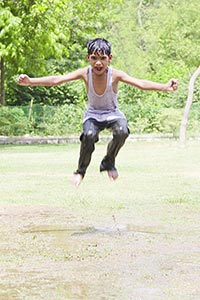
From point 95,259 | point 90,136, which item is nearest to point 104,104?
point 90,136

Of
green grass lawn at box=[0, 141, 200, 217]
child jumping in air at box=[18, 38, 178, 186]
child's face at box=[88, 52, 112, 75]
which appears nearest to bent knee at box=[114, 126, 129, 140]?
child jumping in air at box=[18, 38, 178, 186]

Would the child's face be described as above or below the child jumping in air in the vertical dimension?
above

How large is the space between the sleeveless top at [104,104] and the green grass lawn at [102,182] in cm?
249

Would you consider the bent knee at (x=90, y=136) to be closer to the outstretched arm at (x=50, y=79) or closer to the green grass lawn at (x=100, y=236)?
the outstretched arm at (x=50, y=79)

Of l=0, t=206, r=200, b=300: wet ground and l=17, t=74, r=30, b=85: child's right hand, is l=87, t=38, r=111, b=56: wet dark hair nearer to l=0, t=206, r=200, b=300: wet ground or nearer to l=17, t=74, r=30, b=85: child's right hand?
l=17, t=74, r=30, b=85: child's right hand

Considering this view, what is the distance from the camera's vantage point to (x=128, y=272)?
6.28 metres

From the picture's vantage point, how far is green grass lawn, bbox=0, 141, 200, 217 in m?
11.2

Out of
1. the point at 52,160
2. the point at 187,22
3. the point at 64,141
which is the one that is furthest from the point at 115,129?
the point at 187,22

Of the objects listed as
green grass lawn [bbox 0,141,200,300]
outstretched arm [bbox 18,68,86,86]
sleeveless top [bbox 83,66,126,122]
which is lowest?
green grass lawn [bbox 0,141,200,300]

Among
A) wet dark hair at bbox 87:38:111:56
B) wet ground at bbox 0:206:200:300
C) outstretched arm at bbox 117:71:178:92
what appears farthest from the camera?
wet dark hair at bbox 87:38:111:56

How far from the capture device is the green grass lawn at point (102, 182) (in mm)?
11250

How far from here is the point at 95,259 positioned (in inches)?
271

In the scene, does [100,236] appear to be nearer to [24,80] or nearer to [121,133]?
[121,133]

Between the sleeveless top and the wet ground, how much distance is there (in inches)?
50.5
